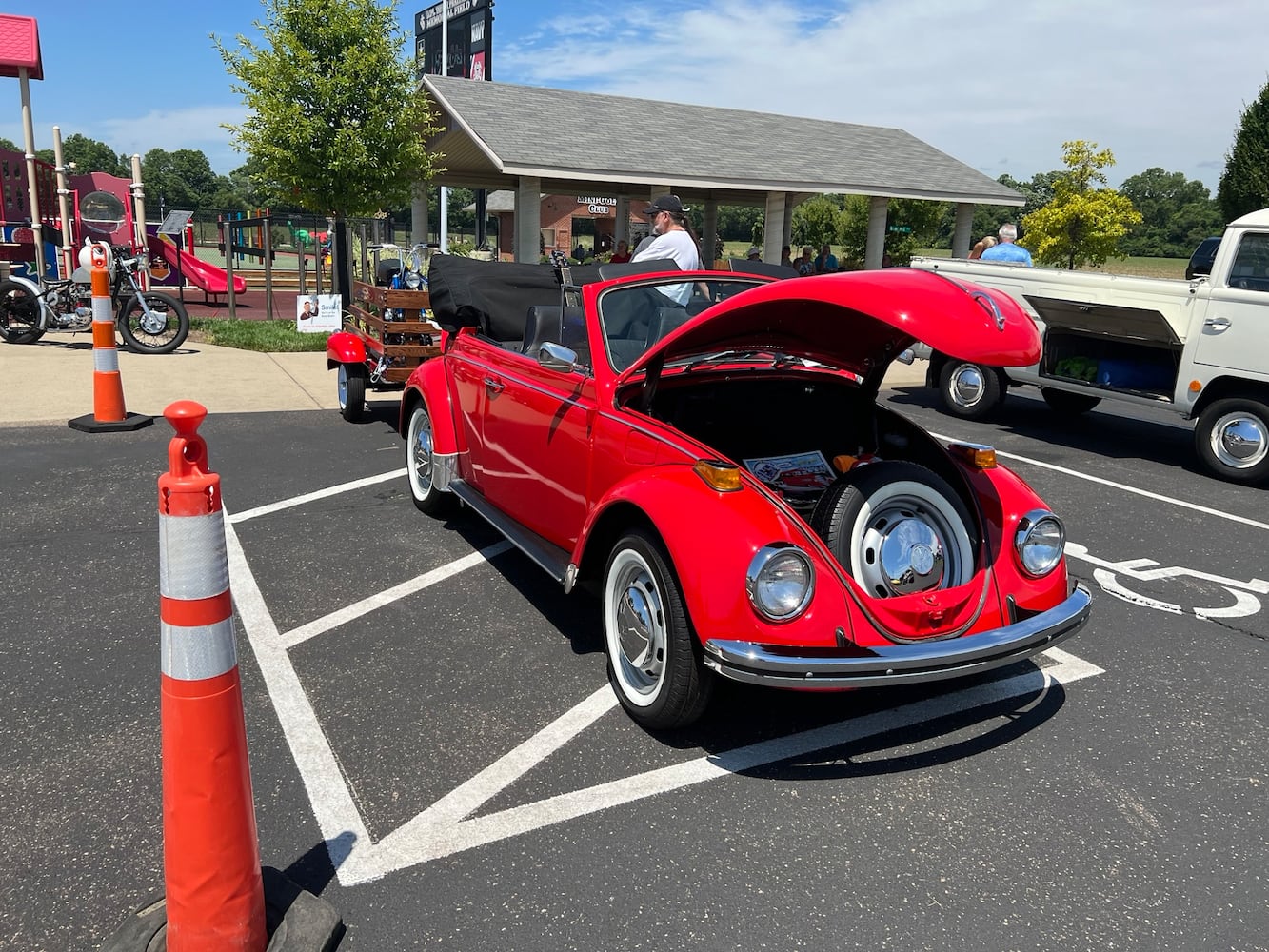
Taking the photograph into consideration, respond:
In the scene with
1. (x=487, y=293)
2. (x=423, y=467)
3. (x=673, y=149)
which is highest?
(x=673, y=149)

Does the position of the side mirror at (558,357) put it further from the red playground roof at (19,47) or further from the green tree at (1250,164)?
the green tree at (1250,164)

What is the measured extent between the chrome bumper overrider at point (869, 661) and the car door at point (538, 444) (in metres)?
1.24

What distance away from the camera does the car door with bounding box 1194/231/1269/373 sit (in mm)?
7574

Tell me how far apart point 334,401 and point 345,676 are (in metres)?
6.49

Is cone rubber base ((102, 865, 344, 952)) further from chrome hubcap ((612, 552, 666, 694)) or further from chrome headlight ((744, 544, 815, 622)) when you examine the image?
chrome headlight ((744, 544, 815, 622))

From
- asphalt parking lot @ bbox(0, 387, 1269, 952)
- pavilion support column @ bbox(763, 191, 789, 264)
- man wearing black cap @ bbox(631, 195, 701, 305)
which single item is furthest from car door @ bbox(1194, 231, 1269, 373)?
pavilion support column @ bbox(763, 191, 789, 264)

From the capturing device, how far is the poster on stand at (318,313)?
13023 millimetres

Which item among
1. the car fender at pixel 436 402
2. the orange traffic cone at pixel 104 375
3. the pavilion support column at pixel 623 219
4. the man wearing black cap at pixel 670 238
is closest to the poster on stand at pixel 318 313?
the orange traffic cone at pixel 104 375

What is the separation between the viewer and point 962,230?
24.5 m

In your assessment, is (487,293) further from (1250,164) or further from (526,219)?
(1250,164)

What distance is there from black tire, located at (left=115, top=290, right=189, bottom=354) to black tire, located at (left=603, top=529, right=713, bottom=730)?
10504 mm

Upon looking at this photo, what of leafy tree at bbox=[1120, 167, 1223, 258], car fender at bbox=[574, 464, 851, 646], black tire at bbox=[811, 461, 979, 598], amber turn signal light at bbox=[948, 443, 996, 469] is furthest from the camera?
leafy tree at bbox=[1120, 167, 1223, 258]

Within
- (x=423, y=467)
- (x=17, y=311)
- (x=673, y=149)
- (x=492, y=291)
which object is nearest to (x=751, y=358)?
(x=423, y=467)

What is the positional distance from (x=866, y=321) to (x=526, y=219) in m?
16.1
